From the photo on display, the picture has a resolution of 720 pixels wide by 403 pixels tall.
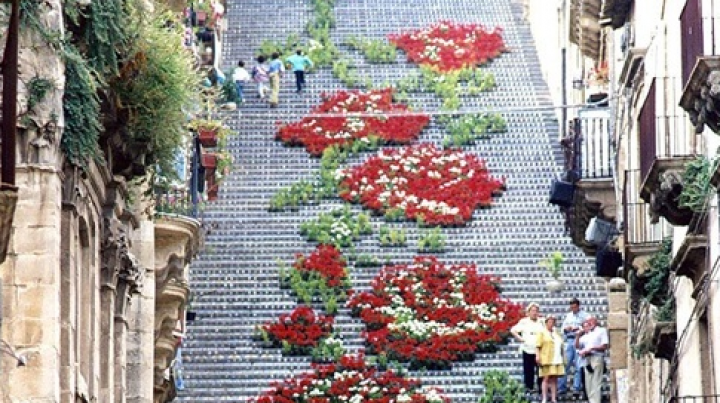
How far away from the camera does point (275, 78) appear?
238ft

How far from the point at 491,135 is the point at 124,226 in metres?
33.6

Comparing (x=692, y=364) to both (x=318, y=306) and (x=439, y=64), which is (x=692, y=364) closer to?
(x=318, y=306)

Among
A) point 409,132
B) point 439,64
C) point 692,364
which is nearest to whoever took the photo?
point 692,364

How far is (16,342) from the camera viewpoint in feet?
95.3

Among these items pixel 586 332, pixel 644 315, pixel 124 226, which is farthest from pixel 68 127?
pixel 586 332

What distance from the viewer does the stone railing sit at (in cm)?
4250

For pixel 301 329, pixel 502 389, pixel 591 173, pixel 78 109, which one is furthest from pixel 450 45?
pixel 78 109

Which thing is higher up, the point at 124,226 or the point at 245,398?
the point at 124,226

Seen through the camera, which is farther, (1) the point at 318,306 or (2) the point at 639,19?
(1) the point at 318,306

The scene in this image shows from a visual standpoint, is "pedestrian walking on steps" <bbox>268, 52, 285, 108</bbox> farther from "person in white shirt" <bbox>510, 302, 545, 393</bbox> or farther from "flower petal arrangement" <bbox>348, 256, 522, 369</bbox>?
"person in white shirt" <bbox>510, 302, 545, 393</bbox>

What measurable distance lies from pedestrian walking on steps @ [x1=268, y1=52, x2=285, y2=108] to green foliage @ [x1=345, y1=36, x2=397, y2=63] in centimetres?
286

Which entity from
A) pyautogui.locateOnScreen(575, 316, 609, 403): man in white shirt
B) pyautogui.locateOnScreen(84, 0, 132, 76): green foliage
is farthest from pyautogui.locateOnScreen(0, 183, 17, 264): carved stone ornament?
pyautogui.locateOnScreen(575, 316, 609, 403): man in white shirt

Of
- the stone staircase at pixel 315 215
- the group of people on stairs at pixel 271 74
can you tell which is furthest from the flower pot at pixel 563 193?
the group of people on stairs at pixel 271 74

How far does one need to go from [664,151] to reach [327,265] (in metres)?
24.9
